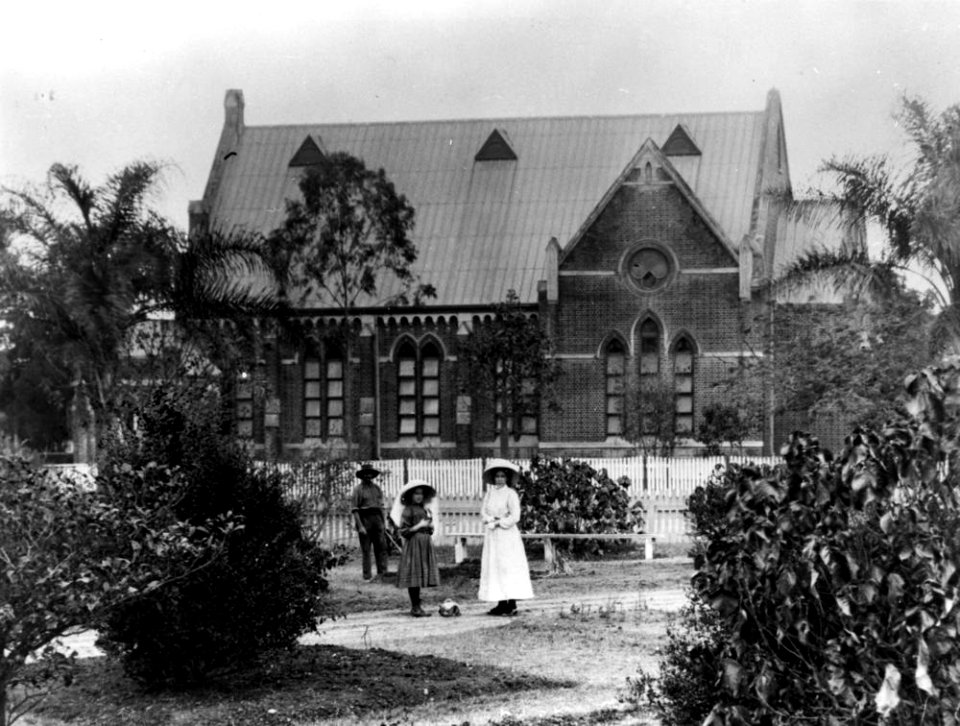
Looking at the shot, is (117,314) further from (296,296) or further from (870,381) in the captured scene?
(296,296)

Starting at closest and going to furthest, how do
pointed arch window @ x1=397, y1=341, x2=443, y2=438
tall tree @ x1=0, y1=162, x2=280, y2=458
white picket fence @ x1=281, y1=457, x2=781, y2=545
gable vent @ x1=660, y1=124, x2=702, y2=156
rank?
tall tree @ x1=0, y1=162, x2=280, y2=458 < white picket fence @ x1=281, y1=457, x2=781, y2=545 < pointed arch window @ x1=397, y1=341, x2=443, y2=438 < gable vent @ x1=660, y1=124, x2=702, y2=156

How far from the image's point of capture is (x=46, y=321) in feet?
58.7

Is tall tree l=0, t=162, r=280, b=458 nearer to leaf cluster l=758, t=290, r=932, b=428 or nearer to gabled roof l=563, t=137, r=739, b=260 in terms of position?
leaf cluster l=758, t=290, r=932, b=428

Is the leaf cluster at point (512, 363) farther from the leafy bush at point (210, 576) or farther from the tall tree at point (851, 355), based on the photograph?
the leafy bush at point (210, 576)

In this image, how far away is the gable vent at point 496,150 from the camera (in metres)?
40.8

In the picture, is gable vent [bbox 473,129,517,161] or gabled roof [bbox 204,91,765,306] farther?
gable vent [bbox 473,129,517,161]

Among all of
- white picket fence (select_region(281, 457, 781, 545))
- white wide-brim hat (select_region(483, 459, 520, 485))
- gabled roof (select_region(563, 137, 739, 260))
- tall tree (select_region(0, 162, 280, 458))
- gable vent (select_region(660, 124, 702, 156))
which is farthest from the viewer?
gable vent (select_region(660, 124, 702, 156))

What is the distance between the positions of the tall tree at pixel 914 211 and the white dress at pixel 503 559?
608 centimetres

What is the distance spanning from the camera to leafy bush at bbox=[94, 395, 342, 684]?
9273 millimetres

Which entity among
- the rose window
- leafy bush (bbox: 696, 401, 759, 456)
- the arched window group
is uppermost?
the rose window

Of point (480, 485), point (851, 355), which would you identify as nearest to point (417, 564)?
point (851, 355)

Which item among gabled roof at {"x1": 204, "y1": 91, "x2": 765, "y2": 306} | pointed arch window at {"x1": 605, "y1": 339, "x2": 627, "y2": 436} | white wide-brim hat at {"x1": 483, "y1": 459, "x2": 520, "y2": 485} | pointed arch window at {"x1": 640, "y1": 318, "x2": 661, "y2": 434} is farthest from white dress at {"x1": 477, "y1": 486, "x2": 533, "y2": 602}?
gabled roof at {"x1": 204, "y1": 91, "x2": 765, "y2": 306}

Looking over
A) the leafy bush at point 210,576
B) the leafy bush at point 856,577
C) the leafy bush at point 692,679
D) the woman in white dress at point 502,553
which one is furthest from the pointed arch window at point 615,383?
the leafy bush at point 856,577

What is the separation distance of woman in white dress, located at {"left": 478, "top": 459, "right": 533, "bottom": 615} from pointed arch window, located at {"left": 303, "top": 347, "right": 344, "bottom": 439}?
24.8 metres
